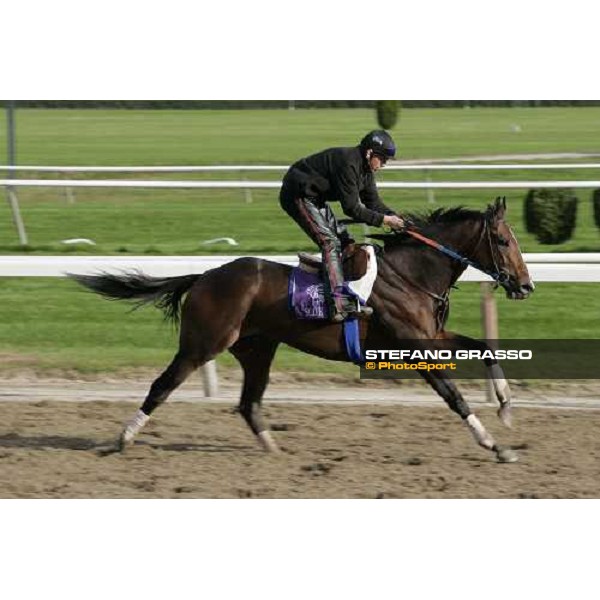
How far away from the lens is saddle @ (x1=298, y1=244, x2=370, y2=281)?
6797mm

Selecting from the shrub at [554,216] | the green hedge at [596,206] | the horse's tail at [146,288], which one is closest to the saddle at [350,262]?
the horse's tail at [146,288]

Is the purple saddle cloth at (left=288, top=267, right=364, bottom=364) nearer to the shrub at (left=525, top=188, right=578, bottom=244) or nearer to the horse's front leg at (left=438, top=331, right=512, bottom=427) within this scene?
the horse's front leg at (left=438, top=331, right=512, bottom=427)

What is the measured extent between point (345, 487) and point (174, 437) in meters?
1.54

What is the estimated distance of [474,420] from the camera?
21.5 ft

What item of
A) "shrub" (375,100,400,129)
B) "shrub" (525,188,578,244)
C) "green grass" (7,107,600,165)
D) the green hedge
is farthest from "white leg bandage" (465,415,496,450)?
"shrub" (375,100,400,129)

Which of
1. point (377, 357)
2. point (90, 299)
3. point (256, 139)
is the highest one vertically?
point (377, 357)

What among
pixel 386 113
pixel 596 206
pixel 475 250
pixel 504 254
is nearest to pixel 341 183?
pixel 475 250

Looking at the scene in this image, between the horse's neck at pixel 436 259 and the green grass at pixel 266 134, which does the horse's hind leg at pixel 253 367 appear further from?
the green grass at pixel 266 134

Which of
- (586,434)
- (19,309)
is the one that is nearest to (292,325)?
(586,434)

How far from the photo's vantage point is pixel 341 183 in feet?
21.8

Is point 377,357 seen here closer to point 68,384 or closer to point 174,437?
point 174,437

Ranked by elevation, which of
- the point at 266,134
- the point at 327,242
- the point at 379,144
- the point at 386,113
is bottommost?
the point at 266,134

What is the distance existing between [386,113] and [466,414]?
25.2 m

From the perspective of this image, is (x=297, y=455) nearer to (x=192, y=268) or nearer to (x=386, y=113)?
(x=192, y=268)
